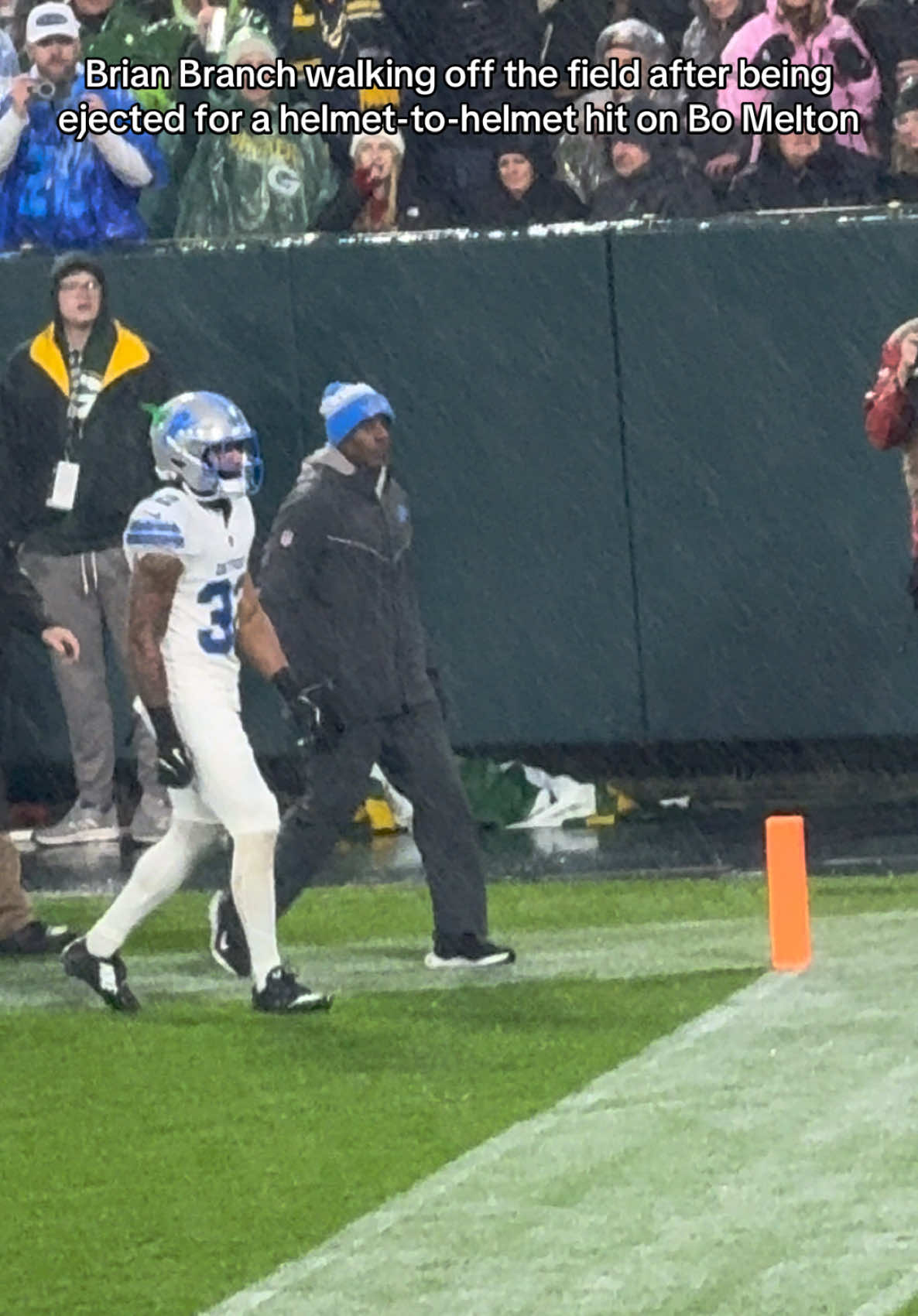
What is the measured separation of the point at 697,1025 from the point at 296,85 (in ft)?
22.3

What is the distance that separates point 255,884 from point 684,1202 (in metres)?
2.66

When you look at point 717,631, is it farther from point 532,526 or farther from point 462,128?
point 462,128

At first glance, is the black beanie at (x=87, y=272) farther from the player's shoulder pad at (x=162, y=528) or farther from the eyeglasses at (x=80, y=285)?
the player's shoulder pad at (x=162, y=528)

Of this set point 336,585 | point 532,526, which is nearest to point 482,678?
point 532,526

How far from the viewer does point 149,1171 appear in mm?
8297

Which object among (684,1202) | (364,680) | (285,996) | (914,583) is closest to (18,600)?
(364,680)

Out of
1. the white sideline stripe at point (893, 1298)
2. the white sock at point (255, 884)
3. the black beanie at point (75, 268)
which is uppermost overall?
the black beanie at point (75, 268)

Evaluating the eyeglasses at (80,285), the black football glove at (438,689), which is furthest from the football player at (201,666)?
the eyeglasses at (80,285)

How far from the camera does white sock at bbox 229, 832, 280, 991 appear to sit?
395 inches

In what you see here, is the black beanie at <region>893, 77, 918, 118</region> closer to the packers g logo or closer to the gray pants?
the packers g logo

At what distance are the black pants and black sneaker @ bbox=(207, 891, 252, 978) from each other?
19 cm

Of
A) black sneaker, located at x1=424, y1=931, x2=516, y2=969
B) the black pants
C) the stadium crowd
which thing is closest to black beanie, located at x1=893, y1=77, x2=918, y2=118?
the stadium crowd

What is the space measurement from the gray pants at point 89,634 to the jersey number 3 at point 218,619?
443 cm

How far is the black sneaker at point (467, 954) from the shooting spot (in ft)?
36.0
